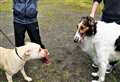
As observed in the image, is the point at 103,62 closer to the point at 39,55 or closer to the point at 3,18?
the point at 39,55

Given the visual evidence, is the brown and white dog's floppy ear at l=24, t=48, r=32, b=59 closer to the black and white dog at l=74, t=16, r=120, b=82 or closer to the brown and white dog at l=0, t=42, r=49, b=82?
the brown and white dog at l=0, t=42, r=49, b=82

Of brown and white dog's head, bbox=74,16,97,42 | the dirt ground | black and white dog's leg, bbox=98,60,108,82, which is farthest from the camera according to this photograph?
the dirt ground

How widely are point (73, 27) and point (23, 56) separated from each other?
384 cm

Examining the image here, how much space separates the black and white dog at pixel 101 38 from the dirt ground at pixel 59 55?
661mm

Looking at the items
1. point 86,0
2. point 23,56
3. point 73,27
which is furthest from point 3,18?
point 23,56

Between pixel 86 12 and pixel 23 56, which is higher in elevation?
pixel 23 56

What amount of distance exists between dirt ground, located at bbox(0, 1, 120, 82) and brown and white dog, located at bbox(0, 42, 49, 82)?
456 millimetres

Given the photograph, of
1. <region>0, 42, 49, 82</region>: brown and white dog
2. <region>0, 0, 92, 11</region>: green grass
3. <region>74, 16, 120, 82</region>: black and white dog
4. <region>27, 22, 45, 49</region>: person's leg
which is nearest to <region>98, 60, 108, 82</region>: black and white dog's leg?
<region>74, 16, 120, 82</region>: black and white dog

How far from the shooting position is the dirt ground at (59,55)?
5602 millimetres

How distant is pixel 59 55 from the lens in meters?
6.55

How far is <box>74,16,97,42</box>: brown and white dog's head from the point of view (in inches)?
183

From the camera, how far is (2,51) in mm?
5172

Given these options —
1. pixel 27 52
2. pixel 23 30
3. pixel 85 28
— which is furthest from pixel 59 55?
pixel 85 28

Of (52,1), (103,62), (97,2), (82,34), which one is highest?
(97,2)
